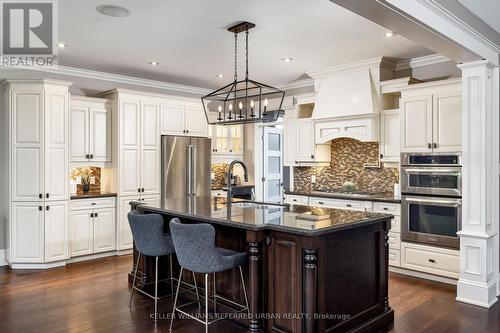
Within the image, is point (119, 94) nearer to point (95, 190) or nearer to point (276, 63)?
point (95, 190)

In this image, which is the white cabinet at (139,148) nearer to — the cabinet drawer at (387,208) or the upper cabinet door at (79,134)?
the upper cabinet door at (79,134)

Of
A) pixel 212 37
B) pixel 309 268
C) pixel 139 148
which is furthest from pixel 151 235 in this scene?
pixel 139 148

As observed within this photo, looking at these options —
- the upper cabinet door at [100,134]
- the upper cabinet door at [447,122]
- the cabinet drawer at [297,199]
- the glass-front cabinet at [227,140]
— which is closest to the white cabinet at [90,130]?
the upper cabinet door at [100,134]

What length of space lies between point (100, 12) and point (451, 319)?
443cm

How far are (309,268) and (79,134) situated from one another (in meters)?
4.37

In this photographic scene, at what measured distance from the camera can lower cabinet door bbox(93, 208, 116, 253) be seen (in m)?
5.68

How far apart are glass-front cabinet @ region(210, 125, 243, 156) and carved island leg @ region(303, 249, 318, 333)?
4816 millimetres

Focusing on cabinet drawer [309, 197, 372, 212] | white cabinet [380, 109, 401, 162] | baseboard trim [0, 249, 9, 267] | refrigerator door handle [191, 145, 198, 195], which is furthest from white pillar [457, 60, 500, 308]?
baseboard trim [0, 249, 9, 267]

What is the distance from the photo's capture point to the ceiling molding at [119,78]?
577 centimetres

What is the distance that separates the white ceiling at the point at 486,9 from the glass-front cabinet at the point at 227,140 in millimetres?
4841

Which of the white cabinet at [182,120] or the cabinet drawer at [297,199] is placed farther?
the white cabinet at [182,120]

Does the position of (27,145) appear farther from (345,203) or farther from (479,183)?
(479,183)

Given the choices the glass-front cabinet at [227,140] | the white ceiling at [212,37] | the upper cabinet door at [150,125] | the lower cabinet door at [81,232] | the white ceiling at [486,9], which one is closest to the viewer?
the white ceiling at [486,9]

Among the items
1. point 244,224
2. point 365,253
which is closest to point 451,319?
point 365,253
